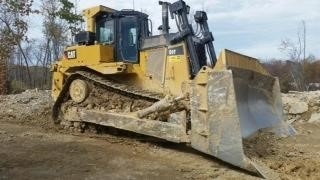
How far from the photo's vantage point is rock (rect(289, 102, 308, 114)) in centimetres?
1291

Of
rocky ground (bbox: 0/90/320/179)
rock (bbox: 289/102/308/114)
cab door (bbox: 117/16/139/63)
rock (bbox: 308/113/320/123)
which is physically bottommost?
rocky ground (bbox: 0/90/320/179)

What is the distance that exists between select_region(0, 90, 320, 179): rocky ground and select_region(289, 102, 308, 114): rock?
1.83 metres

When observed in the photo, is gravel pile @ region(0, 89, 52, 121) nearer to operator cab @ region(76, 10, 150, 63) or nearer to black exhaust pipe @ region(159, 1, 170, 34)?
operator cab @ region(76, 10, 150, 63)

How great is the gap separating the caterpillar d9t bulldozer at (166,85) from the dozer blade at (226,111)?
0.04 feet

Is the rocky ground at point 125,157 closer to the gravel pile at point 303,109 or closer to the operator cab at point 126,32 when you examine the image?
the gravel pile at point 303,109

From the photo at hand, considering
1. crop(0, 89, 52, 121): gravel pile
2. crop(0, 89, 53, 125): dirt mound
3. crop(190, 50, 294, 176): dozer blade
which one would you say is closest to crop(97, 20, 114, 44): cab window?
crop(0, 89, 53, 125): dirt mound

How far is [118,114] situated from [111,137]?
64cm

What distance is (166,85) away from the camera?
9.16 m

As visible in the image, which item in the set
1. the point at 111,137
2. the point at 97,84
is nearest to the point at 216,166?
the point at 111,137

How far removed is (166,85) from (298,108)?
204 inches

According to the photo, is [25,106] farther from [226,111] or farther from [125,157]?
[226,111]

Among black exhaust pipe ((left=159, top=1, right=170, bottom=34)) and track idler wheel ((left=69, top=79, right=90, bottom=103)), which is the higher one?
black exhaust pipe ((left=159, top=1, right=170, bottom=34))

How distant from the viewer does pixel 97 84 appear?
9.89 m

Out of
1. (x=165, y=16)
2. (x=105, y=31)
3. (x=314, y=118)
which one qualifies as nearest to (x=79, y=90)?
(x=105, y=31)
